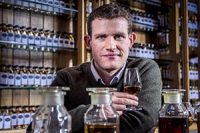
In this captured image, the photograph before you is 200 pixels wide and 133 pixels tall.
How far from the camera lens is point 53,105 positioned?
66cm

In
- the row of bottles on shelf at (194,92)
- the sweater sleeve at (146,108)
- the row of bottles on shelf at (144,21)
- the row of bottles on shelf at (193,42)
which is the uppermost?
the row of bottles on shelf at (144,21)

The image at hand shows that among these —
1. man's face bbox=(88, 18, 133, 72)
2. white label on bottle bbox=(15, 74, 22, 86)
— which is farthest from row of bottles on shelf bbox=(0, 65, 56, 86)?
man's face bbox=(88, 18, 133, 72)

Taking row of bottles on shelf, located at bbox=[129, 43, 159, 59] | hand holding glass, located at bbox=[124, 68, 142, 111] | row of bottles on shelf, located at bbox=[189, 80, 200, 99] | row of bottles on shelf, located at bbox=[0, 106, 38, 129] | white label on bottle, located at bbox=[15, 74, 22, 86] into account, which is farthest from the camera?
row of bottles on shelf, located at bbox=[189, 80, 200, 99]

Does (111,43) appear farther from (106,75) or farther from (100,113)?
(100,113)

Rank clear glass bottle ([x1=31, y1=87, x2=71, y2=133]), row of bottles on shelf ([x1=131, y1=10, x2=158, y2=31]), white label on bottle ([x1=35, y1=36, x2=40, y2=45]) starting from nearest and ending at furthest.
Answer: clear glass bottle ([x1=31, y1=87, x2=71, y2=133])
white label on bottle ([x1=35, y1=36, x2=40, y2=45])
row of bottles on shelf ([x1=131, y1=10, x2=158, y2=31])

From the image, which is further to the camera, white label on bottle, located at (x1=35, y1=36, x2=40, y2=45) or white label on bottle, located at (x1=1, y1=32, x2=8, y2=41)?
white label on bottle, located at (x1=35, y1=36, x2=40, y2=45)

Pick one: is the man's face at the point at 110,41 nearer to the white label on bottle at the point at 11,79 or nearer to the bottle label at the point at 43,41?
the white label on bottle at the point at 11,79

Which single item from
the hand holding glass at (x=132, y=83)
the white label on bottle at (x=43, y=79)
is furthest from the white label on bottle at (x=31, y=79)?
the hand holding glass at (x=132, y=83)

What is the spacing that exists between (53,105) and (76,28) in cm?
289

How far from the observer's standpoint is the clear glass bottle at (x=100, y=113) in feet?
2.23

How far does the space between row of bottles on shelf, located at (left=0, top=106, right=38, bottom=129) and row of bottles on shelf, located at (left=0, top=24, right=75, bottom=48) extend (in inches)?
23.6

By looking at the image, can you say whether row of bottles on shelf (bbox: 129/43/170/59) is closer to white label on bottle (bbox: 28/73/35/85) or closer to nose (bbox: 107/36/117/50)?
white label on bottle (bbox: 28/73/35/85)

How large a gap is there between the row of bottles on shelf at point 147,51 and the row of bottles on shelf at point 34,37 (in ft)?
2.98

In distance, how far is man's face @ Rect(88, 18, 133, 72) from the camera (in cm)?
114
